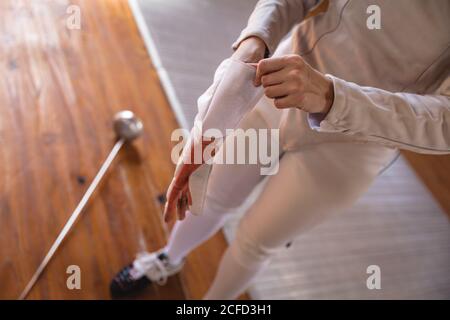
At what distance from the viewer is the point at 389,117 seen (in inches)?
20.9

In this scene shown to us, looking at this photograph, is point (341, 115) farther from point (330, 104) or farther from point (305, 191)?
point (305, 191)

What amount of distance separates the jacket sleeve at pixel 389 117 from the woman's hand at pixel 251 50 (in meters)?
0.11

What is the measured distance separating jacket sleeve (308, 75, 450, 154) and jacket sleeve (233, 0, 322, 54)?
140mm

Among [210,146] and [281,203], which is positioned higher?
[210,146]

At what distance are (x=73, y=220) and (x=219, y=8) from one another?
27.2 inches

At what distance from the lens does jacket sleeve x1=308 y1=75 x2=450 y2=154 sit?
0.51 m

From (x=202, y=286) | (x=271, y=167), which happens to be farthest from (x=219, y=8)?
(x=202, y=286)

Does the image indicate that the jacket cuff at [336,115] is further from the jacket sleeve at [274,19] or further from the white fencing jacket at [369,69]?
the jacket sleeve at [274,19]

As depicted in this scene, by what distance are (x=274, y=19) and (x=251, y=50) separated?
8 centimetres

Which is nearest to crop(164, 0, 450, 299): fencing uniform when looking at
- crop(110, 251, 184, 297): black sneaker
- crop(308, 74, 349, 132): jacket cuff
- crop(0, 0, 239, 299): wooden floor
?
crop(308, 74, 349, 132): jacket cuff

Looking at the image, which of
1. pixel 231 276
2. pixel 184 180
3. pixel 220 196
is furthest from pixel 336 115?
pixel 231 276

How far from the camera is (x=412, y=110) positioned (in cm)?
53

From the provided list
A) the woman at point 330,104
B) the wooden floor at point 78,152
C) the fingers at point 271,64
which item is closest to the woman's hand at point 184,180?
the woman at point 330,104
